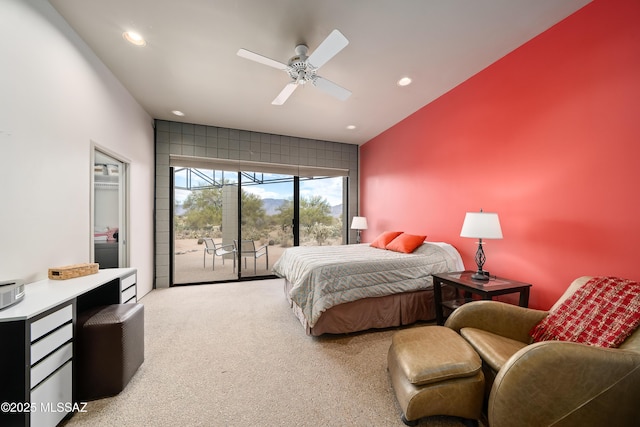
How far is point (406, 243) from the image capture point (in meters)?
3.20

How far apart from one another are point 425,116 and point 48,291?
4.28m

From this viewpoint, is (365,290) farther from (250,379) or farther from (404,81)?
(404,81)

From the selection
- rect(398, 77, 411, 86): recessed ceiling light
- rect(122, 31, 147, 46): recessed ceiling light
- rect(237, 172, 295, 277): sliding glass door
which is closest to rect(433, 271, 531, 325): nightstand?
rect(398, 77, 411, 86): recessed ceiling light

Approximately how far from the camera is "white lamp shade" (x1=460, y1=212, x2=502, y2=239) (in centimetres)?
215

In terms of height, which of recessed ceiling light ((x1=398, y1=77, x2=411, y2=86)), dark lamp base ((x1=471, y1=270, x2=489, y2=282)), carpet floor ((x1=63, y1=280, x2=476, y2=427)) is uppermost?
recessed ceiling light ((x1=398, y1=77, x2=411, y2=86))

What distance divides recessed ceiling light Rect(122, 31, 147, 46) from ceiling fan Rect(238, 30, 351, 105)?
3.48 ft

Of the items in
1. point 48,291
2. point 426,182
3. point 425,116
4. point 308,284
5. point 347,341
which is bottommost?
point 347,341

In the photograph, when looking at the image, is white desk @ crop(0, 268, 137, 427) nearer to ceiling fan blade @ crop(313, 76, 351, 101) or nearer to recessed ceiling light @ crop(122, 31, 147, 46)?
recessed ceiling light @ crop(122, 31, 147, 46)

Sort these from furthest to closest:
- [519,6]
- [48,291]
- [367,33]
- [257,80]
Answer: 1. [257,80]
2. [367,33]
3. [519,6]
4. [48,291]

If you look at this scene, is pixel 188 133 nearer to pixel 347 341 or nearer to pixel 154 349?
pixel 154 349

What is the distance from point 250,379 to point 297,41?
2.89 meters

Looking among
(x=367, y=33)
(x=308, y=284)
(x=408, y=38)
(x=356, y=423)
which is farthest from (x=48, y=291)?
(x=408, y=38)

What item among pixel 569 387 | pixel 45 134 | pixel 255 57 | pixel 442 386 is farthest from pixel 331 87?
pixel 569 387

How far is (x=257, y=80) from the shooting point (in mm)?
2812
